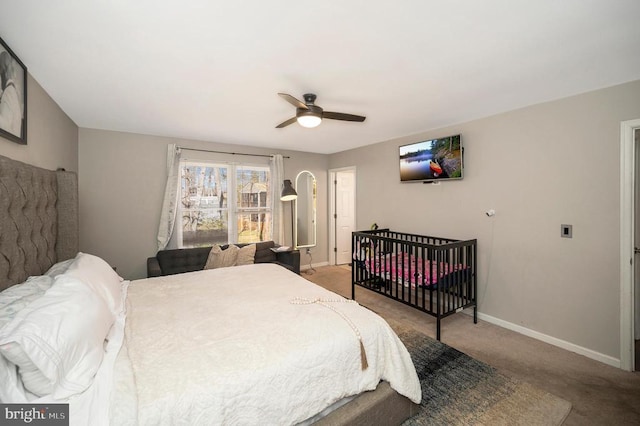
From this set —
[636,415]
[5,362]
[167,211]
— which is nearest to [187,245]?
[167,211]

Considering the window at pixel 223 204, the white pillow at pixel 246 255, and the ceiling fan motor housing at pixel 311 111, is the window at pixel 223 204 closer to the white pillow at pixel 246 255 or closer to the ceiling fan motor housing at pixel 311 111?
the white pillow at pixel 246 255

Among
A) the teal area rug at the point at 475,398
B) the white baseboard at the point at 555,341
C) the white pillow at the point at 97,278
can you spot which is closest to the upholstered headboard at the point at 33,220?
the white pillow at the point at 97,278

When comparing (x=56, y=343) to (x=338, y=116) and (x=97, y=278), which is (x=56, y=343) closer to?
(x=97, y=278)

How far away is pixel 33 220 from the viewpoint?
175 centimetres

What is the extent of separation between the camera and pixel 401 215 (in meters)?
4.14

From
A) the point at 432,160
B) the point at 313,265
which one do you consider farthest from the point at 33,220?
the point at 313,265

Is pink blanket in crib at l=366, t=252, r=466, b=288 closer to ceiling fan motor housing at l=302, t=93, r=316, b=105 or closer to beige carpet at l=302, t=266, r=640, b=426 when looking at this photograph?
beige carpet at l=302, t=266, r=640, b=426

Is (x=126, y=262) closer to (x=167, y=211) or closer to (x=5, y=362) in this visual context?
(x=167, y=211)

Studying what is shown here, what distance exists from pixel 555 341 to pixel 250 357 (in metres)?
3.00

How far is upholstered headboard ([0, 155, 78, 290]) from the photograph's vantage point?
146cm

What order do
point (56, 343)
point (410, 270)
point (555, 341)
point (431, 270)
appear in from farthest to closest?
point (410, 270)
point (431, 270)
point (555, 341)
point (56, 343)

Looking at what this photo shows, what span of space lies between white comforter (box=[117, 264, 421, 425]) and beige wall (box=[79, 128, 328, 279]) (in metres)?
2.07

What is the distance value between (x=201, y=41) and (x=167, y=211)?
2.89m

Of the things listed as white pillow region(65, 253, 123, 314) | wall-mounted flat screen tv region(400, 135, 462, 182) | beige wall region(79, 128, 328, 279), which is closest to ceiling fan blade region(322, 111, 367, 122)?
wall-mounted flat screen tv region(400, 135, 462, 182)
